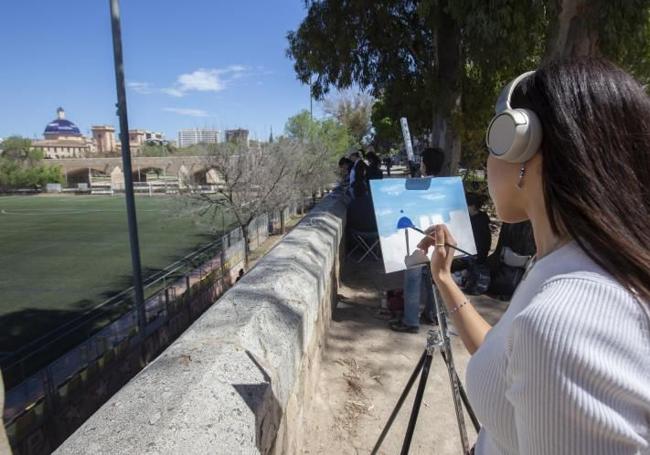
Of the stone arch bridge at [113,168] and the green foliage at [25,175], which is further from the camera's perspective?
the green foliage at [25,175]

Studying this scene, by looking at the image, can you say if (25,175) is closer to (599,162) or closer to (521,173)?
(521,173)

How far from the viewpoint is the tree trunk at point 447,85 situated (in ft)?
26.0

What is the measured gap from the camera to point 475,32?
20.6 ft

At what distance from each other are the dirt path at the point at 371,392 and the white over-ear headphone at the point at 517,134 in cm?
221

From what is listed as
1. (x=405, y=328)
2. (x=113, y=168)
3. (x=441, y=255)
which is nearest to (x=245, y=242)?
(x=405, y=328)

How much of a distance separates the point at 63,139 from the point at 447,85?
A: 164580mm

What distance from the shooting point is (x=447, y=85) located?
8.22 m


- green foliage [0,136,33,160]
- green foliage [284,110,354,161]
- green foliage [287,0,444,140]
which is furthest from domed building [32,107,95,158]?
green foliage [287,0,444,140]

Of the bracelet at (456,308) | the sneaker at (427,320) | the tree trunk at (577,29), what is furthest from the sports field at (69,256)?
the bracelet at (456,308)

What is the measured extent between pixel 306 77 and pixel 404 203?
27.1 feet

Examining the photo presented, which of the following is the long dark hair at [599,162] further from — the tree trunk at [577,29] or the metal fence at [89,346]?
the metal fence at [89,346]

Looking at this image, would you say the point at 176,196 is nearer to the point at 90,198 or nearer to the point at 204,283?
the point at 204,283

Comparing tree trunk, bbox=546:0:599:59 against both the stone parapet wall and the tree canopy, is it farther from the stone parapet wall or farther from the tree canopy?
the stone parapet wall

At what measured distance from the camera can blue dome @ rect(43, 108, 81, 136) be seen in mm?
156625
